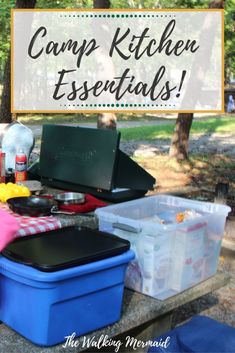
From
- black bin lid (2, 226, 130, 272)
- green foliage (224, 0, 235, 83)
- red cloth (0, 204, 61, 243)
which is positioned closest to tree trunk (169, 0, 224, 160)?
green foliage (224, 0, 235, 83)

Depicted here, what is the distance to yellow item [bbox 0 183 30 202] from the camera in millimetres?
3424

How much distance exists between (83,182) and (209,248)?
1.12 metres

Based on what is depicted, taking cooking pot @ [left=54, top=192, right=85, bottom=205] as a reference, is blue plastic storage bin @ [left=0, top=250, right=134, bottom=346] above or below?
below

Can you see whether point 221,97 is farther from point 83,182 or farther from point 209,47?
point 209,47

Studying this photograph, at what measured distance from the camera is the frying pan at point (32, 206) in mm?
3060

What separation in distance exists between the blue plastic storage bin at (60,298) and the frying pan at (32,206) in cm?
64

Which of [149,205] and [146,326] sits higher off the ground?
[149,205]

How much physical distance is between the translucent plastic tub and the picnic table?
5 centimetres

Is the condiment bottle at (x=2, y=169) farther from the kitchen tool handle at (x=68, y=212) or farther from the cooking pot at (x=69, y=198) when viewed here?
the kitchen tool handle at (x=68, y=212)

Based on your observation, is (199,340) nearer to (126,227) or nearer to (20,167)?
(126,227)

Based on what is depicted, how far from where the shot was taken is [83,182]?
380 cm

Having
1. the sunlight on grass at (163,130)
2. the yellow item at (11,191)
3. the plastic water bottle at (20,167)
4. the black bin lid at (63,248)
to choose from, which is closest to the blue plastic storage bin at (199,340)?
the black bin lid at (63,248)

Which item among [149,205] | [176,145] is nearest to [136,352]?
[149,205]

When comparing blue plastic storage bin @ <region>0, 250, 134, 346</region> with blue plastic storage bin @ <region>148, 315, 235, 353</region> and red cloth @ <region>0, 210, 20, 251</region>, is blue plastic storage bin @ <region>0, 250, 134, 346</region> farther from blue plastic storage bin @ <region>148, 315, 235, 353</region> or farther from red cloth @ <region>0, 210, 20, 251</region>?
blue plastic storage bin @ <region>148, 315, 235, 353</region>
